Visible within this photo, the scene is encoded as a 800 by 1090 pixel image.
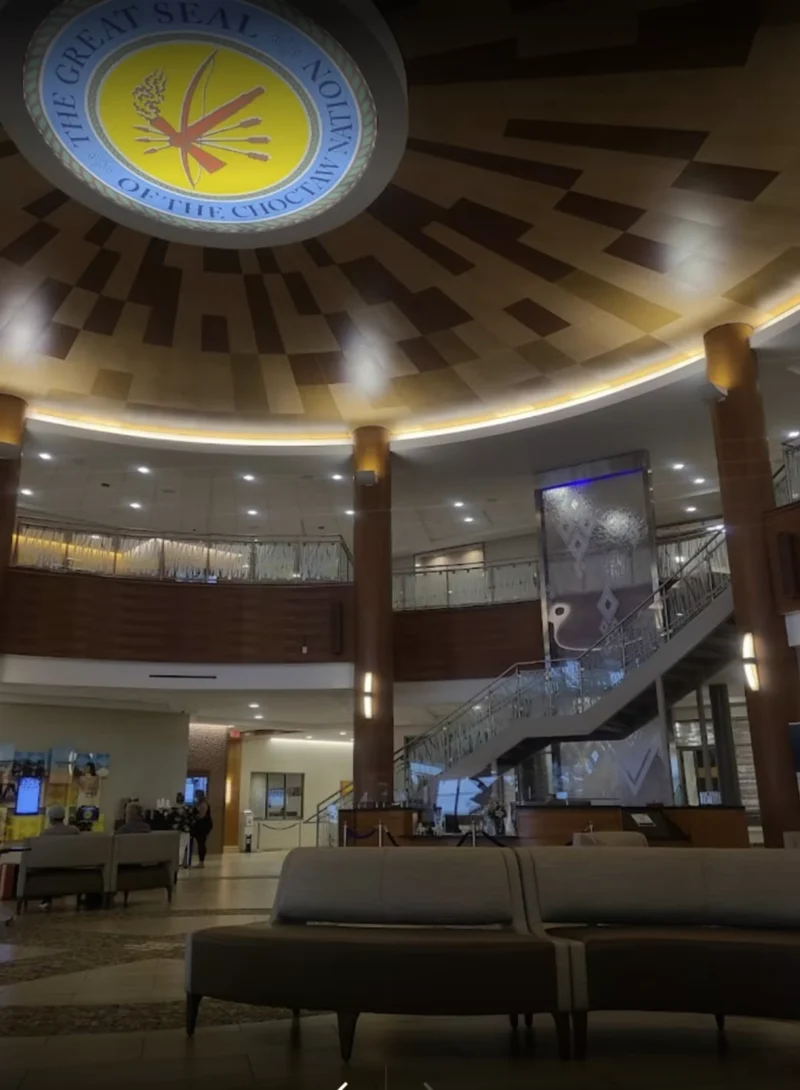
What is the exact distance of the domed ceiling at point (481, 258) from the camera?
6.79m

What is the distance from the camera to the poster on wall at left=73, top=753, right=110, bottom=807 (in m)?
16.2

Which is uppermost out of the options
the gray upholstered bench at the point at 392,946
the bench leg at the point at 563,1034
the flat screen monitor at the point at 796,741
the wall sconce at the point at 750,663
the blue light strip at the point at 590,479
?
the blue light strip at the point at 590,479

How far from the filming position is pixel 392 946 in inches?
132

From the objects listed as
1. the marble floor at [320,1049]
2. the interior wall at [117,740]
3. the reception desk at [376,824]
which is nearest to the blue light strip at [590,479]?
the reception desk at [376,824]

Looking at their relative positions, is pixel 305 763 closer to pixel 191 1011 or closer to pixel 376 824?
pixel 376 824

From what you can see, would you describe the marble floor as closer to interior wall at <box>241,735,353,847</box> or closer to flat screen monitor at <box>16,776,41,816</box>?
flat screen monitor at <box>16,776,41,816</box>

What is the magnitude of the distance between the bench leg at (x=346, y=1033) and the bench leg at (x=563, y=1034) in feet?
2.63

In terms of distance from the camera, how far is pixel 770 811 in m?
9.09

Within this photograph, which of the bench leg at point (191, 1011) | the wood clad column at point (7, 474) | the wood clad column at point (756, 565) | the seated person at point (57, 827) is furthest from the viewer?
the wood clad column at point (7, 474)

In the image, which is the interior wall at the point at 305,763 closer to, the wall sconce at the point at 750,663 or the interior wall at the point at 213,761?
the interior wall at the point at 213,761

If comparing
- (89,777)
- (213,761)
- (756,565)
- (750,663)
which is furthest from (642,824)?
(213,761)

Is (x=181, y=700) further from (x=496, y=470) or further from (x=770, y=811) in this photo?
(x=770, y=811)

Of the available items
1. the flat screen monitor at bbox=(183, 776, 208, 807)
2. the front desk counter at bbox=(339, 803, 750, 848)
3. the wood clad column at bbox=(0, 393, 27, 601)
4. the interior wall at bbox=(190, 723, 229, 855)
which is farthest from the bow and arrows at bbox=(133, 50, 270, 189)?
the flat screen monitor at bbox=(183, 776, 208, 807)

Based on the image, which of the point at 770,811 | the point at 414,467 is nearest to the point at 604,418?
the point at 414,467
